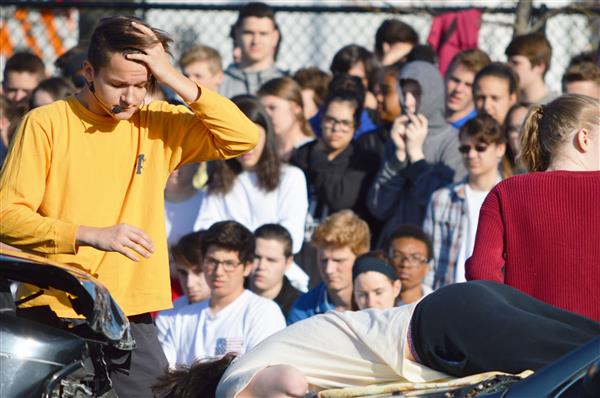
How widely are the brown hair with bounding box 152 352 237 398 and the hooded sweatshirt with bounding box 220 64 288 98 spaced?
5.49 m

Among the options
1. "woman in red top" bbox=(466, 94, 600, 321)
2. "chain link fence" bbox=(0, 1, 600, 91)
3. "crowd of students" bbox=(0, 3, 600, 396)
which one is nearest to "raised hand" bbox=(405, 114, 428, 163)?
"crowd of students" bbox=(0, 3, 600, 396)

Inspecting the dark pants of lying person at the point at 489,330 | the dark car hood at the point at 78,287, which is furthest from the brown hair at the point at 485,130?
the dark car hood at the point at 78,287

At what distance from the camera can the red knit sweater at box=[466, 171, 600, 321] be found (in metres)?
4.18

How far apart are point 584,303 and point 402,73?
14.8 feet

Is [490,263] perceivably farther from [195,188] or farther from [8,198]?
[195,188]

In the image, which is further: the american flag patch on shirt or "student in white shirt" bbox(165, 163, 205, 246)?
"student in white shirt" bbox(165, 163, 205, 246)

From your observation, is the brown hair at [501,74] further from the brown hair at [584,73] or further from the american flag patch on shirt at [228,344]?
the american flag patch on shirt at [228,344]

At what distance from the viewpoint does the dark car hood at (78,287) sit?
3.66 m

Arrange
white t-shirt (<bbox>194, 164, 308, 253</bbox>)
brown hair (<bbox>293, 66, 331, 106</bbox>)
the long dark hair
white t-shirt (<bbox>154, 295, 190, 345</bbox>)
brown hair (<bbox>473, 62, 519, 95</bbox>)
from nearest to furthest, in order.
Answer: white t-shirt (<bbox>154, 295, 190, 345</bbox>) < the long dark hair < white t-shirt (<bbox>194, 164, 308, 253</bbox>) < brown hair (<bbox>473, 62, 519, 95</bbox>) < brown hair (<bbox>293, 66, 331, 106</bbox>)

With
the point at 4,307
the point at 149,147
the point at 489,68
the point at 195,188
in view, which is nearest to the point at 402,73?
the point at 489,68

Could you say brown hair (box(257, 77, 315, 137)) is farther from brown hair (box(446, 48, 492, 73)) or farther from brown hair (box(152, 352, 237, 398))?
brown hair (box(152, 352, 237, 398))

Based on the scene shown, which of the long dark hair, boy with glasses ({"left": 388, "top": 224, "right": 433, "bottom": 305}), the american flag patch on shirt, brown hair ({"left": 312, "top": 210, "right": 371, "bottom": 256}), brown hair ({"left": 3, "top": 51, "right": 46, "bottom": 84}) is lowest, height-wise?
the american flag patch on shirt

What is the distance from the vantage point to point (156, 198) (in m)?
4.71

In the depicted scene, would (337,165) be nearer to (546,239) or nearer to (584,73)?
(584,73)
